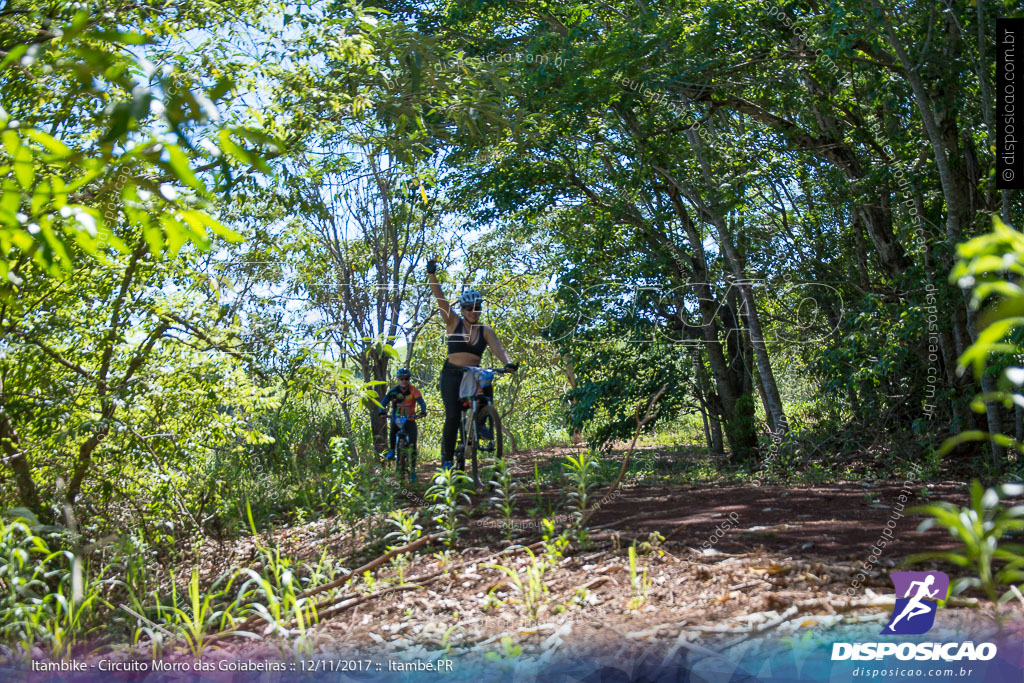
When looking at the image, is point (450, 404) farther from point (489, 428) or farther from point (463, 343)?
point (463, 343)

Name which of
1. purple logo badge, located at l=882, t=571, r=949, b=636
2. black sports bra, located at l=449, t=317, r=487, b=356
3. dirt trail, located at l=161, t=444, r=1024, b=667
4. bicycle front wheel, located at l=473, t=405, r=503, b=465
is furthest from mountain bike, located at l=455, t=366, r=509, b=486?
purple logo badge, located at l=882, t=571, r=949, b=636

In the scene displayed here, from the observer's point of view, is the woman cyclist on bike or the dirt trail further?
the woman cyclist on bike

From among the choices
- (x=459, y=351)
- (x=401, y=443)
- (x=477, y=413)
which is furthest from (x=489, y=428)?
(x=401, y=443)

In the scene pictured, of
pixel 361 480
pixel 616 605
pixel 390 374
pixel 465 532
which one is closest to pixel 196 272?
pixel 361 480

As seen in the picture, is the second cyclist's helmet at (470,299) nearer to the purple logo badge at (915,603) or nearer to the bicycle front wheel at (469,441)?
the bicycle front wheel at (469,441)

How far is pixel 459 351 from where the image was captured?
281 inches

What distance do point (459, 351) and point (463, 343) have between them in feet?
0.28

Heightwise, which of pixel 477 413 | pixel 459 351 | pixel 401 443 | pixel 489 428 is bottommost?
pixel 401 443

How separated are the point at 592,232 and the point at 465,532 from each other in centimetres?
777

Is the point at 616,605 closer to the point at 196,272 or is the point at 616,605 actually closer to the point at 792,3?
the point at 196,272

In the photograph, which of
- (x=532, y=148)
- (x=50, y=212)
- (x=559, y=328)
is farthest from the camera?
(x=559, y=328)

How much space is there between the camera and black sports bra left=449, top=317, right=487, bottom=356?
7055mm

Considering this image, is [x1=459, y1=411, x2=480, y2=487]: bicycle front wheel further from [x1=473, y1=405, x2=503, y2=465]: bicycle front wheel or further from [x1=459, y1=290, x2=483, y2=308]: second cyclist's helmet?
[x1=459, y1=290, x2=483, y2=308]: second cyclist's helmet

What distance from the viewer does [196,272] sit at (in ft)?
18.6
